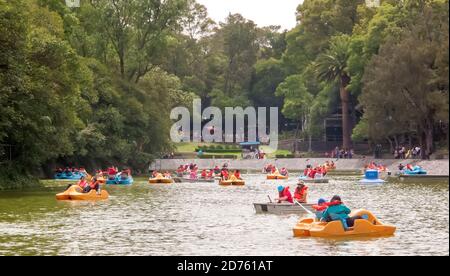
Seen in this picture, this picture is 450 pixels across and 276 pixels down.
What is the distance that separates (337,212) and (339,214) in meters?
0.18

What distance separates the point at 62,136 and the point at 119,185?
768 centimetres

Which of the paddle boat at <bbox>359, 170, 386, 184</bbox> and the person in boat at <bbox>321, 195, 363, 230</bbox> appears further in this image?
the paddle boat at <bbox>359, 170, 386, 184</bbox>

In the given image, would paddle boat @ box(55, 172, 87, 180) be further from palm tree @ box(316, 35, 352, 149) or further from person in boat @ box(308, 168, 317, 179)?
palm tree @ box(316, 35, 352, 149)

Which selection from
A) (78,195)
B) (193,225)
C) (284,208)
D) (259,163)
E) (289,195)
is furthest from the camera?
(259,163)

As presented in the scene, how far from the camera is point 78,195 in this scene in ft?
160

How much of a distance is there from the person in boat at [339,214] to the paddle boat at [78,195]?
21882mm

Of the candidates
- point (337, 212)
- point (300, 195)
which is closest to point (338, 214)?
point (337, 212)

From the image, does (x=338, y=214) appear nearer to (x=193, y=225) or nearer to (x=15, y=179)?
(x=193, y=225)

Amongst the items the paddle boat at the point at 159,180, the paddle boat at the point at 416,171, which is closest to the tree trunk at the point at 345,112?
the paddle boat at the point at 416,171

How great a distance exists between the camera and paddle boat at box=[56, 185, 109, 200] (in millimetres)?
48375

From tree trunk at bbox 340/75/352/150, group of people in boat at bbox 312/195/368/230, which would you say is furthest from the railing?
tree trunk at bbox 340/75/352/150

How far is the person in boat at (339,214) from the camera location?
93.8 feet

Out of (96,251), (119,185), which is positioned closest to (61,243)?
(96,251)

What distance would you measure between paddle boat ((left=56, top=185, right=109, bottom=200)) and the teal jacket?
868 inches
